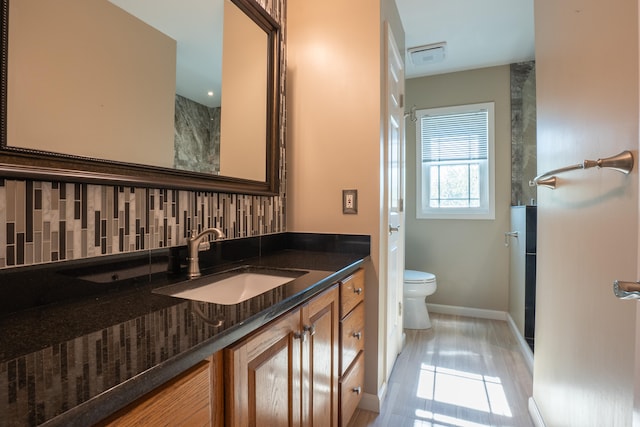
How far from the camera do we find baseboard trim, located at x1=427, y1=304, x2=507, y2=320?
3.12m

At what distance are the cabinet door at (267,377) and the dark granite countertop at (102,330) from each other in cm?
5

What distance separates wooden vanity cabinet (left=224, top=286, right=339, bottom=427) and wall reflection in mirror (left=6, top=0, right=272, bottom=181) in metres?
0.69

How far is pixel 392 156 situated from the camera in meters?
2.02

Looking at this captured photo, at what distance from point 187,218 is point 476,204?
9.36ft

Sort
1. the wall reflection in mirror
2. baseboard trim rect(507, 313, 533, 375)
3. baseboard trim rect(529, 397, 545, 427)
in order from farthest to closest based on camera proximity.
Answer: baseboard trim rect(507, 313, 533, 375)
baseboard trim rect(529, 397, 545, 427)
the wall reflection in mirror

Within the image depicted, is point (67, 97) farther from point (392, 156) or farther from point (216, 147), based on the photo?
point (392, 156)

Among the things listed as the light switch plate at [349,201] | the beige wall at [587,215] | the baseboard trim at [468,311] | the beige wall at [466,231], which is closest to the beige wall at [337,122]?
the light switch plate at [349,201]

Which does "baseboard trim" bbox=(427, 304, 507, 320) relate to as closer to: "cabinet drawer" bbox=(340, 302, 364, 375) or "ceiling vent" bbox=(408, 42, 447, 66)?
"cabinet drawer" bbox=(340, 302, 364, 375)

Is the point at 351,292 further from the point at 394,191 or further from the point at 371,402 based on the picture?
the point at 394,191

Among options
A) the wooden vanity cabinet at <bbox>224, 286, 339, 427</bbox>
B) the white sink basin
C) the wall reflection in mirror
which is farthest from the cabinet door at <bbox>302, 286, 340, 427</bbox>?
the wall reflection in mirror

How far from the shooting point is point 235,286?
4.19ft

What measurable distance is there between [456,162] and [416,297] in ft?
4.70

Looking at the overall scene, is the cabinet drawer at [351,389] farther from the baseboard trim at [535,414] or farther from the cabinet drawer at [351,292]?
the baseboard trim at [535,414]

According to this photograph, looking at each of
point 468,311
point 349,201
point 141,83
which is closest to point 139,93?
point 141,83
